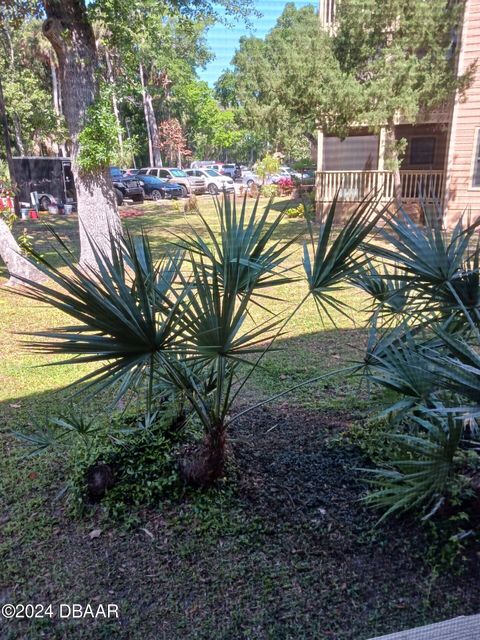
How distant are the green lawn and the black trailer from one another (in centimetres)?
1533

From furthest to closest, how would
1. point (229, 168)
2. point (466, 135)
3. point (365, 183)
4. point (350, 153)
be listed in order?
1. point (229, 168)
2. point (350, 153)
3. point (365, 183)
4. point (466, 135)

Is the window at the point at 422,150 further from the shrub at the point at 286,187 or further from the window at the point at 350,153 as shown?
the shrub at the point at 286,187

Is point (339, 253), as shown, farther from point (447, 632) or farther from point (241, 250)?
point (447, 632)

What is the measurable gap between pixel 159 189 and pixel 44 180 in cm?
569

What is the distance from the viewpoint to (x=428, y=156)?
526 inches

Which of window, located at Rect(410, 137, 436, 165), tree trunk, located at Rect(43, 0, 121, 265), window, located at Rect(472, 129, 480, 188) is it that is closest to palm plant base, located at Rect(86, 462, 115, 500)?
tree trunk, located at Rect(43, 0, 121, 265)

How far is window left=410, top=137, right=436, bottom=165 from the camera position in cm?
1324

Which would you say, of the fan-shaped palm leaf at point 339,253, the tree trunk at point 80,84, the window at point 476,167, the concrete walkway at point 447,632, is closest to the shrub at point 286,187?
the window at point 476,167

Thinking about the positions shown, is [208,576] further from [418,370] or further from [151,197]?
[151,197]

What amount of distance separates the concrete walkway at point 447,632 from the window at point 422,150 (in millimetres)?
13576

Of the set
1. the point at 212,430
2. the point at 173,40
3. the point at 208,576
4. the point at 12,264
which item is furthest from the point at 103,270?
the point at 173,40

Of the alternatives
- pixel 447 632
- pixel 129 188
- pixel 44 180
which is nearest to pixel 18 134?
pixel 129 188

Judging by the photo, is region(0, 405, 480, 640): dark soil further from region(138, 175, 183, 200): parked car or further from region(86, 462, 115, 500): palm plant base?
region(138, 175, 183, 200): parked car

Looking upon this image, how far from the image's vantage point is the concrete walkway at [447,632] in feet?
4.93
